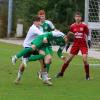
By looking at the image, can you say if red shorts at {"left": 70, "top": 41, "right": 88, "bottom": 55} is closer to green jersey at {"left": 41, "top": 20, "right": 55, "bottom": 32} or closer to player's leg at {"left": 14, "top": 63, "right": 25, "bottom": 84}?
green jersey at {"left": 41, "top": 20, "right": 55, "bottom": 32}

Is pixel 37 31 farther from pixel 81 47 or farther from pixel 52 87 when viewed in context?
pixel 81 47

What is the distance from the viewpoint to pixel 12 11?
51.5 metres

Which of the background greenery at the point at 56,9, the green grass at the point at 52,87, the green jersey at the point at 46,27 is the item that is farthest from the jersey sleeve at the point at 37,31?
the background greenery at the point at 56,9

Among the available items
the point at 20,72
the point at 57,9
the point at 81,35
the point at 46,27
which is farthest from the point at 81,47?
the point at 57,9

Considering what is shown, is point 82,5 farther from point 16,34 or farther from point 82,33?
point 82,33

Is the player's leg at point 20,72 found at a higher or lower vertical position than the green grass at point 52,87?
higher

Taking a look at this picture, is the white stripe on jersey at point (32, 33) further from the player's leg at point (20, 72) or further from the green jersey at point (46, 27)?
the green jersey at point (46, 27)

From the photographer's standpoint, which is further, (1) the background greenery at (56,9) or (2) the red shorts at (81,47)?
(1) the background greenery at (56,9)

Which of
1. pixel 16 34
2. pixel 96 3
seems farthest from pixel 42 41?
pixel 16 34

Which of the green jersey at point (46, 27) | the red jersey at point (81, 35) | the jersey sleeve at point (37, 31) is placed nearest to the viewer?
the jersey sleeve at point (37, 31)

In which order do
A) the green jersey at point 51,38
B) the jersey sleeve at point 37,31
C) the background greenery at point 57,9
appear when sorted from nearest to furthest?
1. the green jersey at point 51,38
2. the jersey sleeve at point 37,31
3. the background greenery at point 57,9

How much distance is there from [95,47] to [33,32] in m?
18.8

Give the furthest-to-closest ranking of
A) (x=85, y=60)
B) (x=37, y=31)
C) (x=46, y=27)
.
Answer: (x=85, y=60) < (x=46, y=27) < (x=37, y=31)

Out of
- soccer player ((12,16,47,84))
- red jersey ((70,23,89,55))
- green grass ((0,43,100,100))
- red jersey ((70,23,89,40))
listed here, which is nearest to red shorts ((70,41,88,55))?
red jersey ((70,23,89,55))
